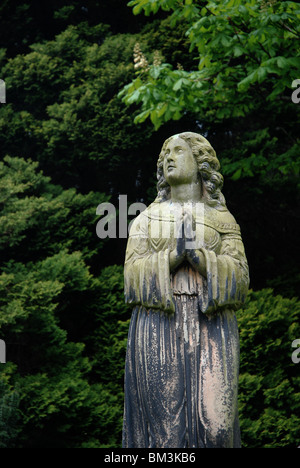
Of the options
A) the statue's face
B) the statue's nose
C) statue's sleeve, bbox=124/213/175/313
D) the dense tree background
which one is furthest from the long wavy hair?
the dense tree background

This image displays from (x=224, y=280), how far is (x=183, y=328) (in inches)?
18.6

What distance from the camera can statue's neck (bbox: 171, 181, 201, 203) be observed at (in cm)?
528

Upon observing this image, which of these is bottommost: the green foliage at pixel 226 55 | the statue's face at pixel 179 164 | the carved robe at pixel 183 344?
the carved robe at pixel 183 344

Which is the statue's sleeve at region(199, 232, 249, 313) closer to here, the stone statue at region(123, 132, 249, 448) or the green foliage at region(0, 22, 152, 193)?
the stone statue at region(123, 132, 249, 448)

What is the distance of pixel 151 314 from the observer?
496cm

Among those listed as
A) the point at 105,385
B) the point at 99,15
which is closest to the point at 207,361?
the point at 105,385

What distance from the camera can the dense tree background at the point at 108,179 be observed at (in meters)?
8.69

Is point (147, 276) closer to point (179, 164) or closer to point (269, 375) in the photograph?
point (179, 164)

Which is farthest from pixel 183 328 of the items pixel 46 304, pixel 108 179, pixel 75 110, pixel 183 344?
pixel 108 179

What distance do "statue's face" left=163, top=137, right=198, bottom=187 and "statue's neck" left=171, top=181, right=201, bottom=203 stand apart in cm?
3

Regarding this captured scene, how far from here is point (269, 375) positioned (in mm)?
9172

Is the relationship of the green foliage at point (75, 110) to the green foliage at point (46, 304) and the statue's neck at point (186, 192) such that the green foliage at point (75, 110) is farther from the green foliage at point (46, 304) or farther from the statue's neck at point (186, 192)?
the statue's neck at point (186, 192)

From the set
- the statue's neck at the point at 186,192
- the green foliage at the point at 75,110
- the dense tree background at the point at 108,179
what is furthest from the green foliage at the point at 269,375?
the statue's neck at the point at 186,192

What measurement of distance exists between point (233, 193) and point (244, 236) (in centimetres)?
80
